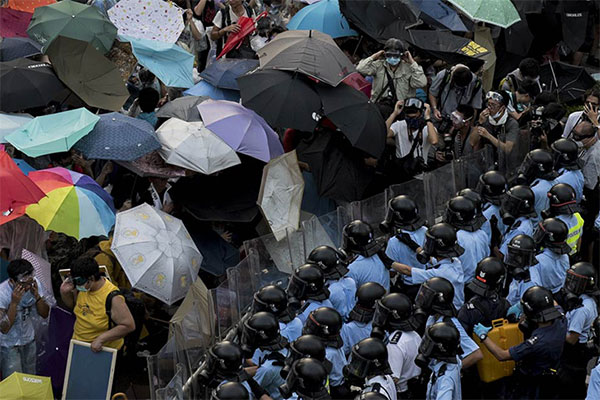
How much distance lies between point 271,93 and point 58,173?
8.27ft

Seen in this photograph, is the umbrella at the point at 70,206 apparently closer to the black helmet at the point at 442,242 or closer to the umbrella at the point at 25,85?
the umbrella at the point at 25,85

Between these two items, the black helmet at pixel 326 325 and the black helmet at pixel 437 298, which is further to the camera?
the black helmet at pixel 437 298

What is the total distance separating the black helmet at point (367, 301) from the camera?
32.1ft

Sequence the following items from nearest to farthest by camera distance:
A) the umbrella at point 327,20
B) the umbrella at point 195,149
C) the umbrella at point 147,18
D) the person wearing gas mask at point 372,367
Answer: the person wearing gas mask at point 372,367 < the umbrella at point 195,149 < the umbrella at point 147,18 < the umbrella at point 327,20

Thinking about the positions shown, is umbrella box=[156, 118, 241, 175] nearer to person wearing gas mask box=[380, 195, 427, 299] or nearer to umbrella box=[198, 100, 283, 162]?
umbrella box=[198, 100, 283, 162]

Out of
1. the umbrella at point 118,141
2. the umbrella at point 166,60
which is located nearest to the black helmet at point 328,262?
the umbrella at point 118,141

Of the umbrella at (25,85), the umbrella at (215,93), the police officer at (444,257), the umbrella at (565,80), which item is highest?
the umbrella at (25,85)

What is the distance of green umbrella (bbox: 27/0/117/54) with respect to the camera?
43.7ft

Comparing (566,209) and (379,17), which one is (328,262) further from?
(379,17)

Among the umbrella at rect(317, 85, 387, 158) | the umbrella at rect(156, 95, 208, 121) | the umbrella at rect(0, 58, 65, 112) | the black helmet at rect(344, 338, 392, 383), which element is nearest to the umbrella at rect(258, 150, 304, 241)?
the umbrella at rect(317, 85, 387, 158)

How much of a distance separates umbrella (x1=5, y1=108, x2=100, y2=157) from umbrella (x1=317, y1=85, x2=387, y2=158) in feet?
8.32

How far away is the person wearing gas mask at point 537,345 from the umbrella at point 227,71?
5.19 m

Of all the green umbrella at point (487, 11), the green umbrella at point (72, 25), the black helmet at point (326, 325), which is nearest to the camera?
the black helmet at point (326, 325)

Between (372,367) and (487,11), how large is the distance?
7117 millimetres
